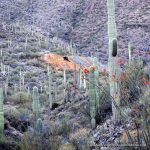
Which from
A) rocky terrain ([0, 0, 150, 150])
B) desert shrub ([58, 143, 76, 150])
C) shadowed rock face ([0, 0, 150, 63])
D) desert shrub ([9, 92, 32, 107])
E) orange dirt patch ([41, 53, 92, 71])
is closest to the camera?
desert shrub ([58, 143, 76, 150])

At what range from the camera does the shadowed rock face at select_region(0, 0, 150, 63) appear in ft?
133

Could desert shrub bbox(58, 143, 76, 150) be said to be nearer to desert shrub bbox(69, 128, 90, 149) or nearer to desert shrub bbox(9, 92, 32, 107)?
desert shrub bbox(69, 128, 90, 149)

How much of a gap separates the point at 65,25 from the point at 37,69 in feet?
53.7

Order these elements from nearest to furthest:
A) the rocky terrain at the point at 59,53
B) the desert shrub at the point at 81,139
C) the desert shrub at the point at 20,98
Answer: the desert shrub at the point at 81,139, the rocky terrain at the point at 59,53, the desert shrub at the point at 20,98

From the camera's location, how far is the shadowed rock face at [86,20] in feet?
133

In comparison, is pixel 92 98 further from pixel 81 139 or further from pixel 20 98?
pixel 20 98

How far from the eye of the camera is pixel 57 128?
12430 mm

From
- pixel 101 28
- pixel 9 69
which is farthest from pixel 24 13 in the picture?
pixel 9 69

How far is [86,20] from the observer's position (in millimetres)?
47125

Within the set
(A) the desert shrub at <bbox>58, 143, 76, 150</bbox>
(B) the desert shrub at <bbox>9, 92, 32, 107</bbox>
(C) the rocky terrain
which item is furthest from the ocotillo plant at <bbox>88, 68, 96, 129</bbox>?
(B) the desert shrub at <bbox>9, 92, 32, 107</bbox>

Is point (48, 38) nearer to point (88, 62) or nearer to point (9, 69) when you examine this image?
point (88, 62)

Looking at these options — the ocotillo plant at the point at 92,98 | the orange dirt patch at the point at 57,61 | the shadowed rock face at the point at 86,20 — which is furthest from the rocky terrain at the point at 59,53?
the orange dirt patch at the point at 57,61

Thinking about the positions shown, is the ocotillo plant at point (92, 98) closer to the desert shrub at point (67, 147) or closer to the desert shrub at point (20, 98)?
the desert shrub at point (67, 147)

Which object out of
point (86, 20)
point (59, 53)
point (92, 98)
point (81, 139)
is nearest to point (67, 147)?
point (81, 139)
